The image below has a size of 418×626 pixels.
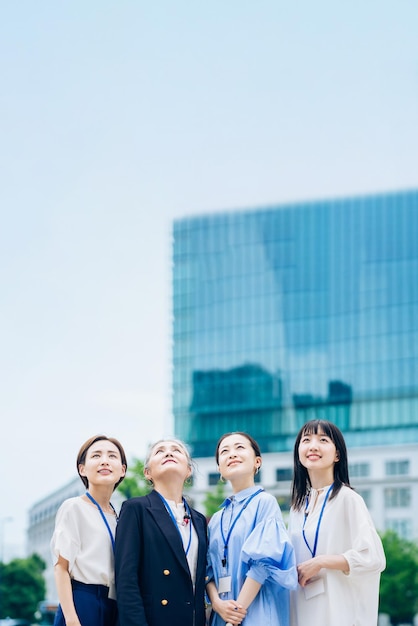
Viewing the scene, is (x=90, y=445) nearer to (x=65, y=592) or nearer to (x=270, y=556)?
(x=65, y=592)

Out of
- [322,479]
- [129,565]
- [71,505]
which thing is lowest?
[129,565]

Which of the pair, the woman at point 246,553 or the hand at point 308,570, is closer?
the woman at point 246,553

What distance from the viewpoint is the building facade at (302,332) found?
201ft

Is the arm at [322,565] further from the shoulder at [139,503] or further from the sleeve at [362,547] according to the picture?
the shoulder at [139,503]

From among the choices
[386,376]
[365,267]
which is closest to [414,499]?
[386,376]

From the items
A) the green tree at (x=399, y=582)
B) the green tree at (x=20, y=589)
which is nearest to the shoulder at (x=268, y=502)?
the green tree at (x=399, y=582)

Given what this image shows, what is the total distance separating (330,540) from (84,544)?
1191 millimetres

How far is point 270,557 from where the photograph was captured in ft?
14.5

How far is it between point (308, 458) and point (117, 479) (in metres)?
0.97

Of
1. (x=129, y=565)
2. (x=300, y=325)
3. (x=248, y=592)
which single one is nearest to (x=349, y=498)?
(x=248, y=592)

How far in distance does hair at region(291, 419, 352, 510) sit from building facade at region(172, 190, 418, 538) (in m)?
54.9

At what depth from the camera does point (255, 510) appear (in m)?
4.67

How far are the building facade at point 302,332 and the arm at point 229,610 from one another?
55340 millimetres

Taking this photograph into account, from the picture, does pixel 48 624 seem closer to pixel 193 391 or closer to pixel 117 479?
pixel 193 391
